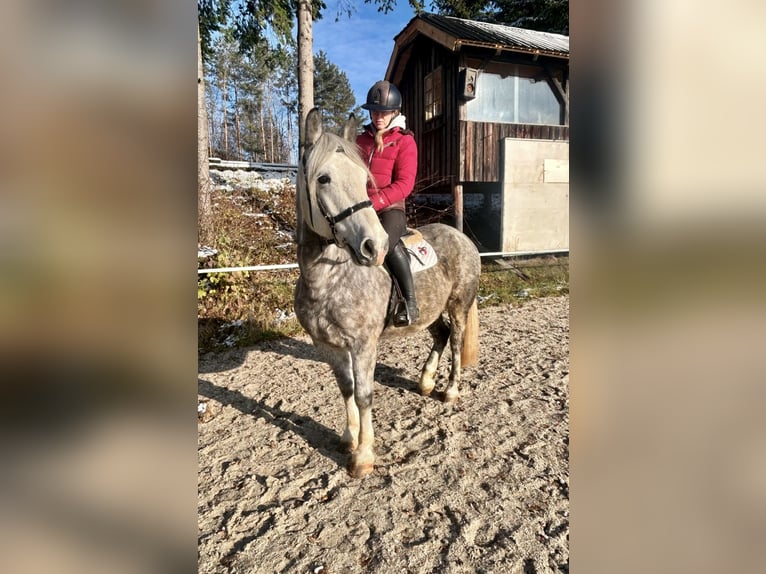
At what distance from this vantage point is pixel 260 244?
26.5ft

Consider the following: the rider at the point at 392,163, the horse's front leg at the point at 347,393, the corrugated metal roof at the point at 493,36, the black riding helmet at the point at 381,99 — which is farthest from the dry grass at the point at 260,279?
the corrugated metal roof at the point at 493,36

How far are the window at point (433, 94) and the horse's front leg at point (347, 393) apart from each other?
8604 millimetres

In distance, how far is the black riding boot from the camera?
8.95ft

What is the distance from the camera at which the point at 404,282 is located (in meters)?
2.74

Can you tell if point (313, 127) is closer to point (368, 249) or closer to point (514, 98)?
point (368, 249)

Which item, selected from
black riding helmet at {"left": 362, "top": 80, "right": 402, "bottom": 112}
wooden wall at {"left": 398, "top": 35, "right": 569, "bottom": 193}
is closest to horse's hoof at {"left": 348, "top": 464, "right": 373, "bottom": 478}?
black riding helmet at {"left": 362, "top": 80, "right": 402, "bottom": 112}

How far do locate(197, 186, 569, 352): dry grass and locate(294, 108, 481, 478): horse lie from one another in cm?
305

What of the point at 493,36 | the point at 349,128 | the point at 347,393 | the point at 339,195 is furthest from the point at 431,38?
the point at 347,393

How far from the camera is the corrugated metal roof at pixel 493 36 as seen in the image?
8.76 m

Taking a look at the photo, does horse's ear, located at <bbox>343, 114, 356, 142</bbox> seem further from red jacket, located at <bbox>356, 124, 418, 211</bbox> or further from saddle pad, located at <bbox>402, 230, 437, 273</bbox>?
saddle pad, located at <bbox>402, 230, 437, 273</bbox>

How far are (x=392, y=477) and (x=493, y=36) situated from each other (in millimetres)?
10031
